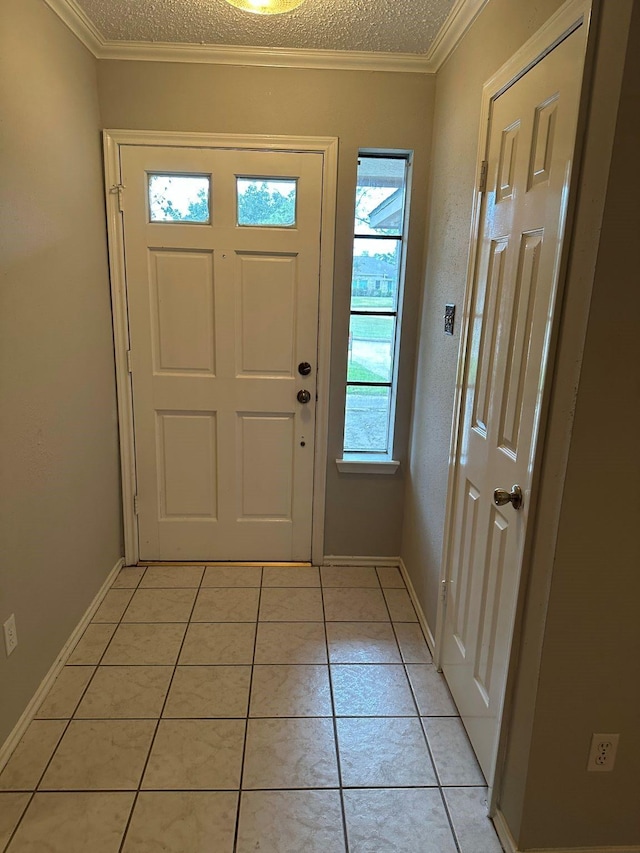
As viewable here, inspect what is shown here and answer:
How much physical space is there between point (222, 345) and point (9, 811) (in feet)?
6.21

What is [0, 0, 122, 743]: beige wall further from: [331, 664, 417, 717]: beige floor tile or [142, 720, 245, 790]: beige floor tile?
[331, 664, 417, 717]: beige floor tile

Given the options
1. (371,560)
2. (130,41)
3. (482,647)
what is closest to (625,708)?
(482,647)

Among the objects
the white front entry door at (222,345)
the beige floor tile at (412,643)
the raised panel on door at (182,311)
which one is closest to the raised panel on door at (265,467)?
the white front entry door at (222,345)

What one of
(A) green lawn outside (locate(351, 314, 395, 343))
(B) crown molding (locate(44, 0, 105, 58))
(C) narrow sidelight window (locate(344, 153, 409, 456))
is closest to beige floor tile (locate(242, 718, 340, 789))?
(C) narrow sidelight window (locate(344, 153, 409, 456))

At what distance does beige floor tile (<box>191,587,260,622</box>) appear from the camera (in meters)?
2.40

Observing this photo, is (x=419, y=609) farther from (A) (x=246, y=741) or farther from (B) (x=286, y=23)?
(B) (x=286, y=23)

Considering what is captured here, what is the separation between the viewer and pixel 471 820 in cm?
151

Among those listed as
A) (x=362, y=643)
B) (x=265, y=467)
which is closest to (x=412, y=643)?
(x=362, y=643)

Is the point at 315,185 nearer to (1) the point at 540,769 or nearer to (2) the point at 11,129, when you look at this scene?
(2) the point at 11,129

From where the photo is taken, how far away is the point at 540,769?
1350 mm

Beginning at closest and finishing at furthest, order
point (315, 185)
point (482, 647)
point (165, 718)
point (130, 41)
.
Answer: point (482, 647) < point (165, 718) < point (130, 41) < point (315, 185)

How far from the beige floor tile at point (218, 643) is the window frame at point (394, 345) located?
930 millimetres

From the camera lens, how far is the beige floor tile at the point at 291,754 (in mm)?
1611

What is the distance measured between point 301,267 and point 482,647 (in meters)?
1.79
